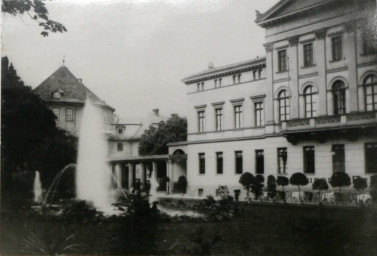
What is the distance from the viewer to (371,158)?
13.5ft

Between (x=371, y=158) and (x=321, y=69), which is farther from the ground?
(x=321, y=69)

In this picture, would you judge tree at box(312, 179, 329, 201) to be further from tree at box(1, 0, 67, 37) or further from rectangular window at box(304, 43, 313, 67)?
tree at box(1, 0, 67, 37)

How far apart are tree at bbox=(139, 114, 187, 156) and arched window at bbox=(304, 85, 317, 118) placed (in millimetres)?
1327

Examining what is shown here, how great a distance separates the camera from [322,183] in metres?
4.37

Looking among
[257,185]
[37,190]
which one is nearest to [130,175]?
[37,190]

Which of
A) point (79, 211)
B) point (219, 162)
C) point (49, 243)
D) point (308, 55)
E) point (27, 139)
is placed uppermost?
point (308, 55)

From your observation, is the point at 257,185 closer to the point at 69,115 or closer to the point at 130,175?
the point at 130,175

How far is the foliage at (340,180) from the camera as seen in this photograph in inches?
165

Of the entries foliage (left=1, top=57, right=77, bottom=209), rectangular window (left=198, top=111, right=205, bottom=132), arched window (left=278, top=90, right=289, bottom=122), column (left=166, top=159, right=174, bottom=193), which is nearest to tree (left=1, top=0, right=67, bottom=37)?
foliage (left=1, top=57, right=77, bottom=209)

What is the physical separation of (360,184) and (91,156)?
2807 mm

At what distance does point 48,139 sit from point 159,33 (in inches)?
67.5

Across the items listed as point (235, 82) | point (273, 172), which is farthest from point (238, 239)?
point (235, 82)

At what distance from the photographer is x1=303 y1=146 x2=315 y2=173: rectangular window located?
175 inches

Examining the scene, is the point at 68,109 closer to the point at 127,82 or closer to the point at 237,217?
the point at 127,82
